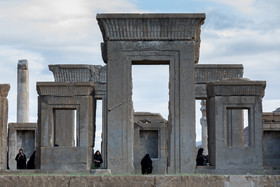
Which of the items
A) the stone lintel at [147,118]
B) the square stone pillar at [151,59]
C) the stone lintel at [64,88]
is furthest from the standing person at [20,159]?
the stone lintel at [147,118]

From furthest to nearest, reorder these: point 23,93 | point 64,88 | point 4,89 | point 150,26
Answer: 1. point 23,93
2. point 64,88
3. point 4,89
4. point 150,26

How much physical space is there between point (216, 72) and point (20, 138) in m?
8.59

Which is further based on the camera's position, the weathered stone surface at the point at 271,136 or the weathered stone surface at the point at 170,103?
the weathered stone surface at the point at 271,136

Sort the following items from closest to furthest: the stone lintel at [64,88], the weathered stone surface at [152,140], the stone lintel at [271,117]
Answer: the stone lintel at [64,88], the stone lintel at [271,117], the weathered stone surface at [152,140]

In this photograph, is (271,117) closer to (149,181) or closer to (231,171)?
(231,171)

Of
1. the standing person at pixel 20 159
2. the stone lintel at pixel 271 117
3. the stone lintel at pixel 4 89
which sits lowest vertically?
the standing person at pixel 20 159

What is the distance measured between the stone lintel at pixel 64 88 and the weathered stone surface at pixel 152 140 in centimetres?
565

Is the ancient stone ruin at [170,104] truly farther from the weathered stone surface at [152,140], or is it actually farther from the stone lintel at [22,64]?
the stone lintel at [22,64]

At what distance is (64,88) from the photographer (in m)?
19.7

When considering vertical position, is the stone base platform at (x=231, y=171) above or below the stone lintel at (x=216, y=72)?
below

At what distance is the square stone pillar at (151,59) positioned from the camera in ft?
52.1

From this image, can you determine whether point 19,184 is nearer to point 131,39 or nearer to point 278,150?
point 131,39

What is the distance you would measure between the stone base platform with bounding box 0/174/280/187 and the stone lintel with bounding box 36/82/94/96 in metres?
7.17

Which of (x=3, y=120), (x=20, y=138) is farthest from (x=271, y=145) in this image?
(x=20, y=138)
